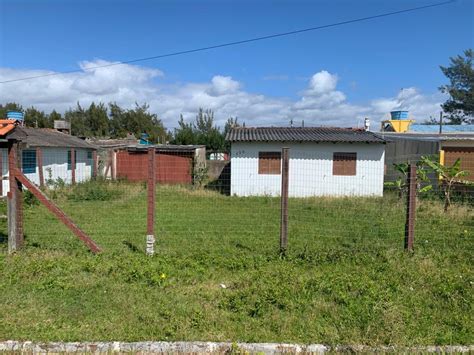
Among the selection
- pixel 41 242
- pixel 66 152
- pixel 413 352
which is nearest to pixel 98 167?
pixel 66 152

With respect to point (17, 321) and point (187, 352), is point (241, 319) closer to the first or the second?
point (187, 352)

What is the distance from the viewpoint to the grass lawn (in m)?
3.54

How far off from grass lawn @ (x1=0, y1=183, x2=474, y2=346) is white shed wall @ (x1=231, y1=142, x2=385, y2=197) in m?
9.35

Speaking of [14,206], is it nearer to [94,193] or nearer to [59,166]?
[94,193]

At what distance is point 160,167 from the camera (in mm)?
21625

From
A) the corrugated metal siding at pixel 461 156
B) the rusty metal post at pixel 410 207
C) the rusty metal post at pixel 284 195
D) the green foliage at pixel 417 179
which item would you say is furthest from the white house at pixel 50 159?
the corrugated metal siding at pixel 461 156

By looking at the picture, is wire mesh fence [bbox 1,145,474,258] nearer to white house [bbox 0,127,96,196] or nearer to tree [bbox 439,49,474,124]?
white house [bbox 0,127,96,196]

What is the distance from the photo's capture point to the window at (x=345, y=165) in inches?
686

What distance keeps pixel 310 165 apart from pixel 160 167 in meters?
8.48

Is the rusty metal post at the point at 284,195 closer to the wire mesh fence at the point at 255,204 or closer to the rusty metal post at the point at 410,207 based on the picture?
the wire mesh fence at the point at 255,204

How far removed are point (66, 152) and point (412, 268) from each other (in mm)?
19553

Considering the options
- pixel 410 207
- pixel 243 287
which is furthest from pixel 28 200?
pixel 410 207

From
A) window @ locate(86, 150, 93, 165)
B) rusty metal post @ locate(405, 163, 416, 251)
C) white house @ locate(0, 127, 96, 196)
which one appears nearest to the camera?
rusty metal post @ locate(405, 163, 416, 251)

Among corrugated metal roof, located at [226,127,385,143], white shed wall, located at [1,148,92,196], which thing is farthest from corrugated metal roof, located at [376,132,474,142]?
white shed wall, located at [1,148,92,196]
